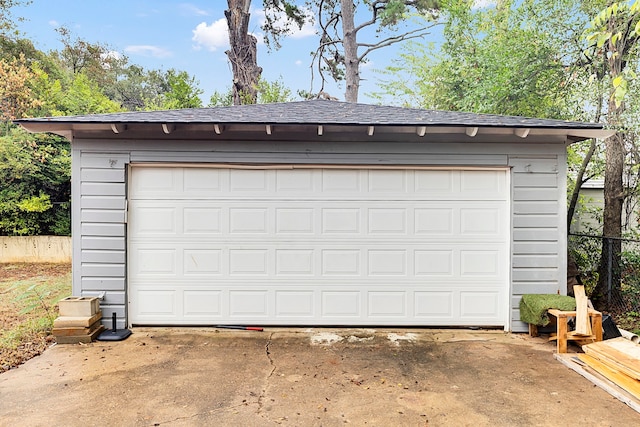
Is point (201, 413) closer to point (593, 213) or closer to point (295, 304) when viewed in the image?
point (295, 304)

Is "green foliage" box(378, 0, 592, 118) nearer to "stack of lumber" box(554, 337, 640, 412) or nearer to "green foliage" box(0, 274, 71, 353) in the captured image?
"stack of lumber" box(554, 337, 640, 412)

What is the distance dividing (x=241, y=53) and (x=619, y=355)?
38.9 ft

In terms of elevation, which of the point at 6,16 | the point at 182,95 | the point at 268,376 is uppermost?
the point at 6,16

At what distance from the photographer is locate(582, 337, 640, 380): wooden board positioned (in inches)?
112

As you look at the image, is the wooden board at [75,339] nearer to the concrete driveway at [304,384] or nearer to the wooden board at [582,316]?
the concrete driveway at [304,384]

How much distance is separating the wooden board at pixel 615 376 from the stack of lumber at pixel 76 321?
4.94 m

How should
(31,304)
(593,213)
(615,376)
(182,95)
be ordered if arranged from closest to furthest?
(615,376) < (31,304) < (593,213) < (182,95)

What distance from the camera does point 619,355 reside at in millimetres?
3039

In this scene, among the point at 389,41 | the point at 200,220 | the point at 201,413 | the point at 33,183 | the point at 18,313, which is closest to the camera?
the point at 201,413

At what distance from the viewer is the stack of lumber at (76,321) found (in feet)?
12.7

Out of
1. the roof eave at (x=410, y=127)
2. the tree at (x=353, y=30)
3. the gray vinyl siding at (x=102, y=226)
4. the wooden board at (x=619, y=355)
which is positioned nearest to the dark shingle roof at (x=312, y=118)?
the roof eave at (x=410, y=127)

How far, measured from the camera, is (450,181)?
14.4ft

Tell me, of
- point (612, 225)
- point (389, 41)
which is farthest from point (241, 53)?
point (612, 225)

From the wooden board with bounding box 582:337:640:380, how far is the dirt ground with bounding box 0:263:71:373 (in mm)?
5269
